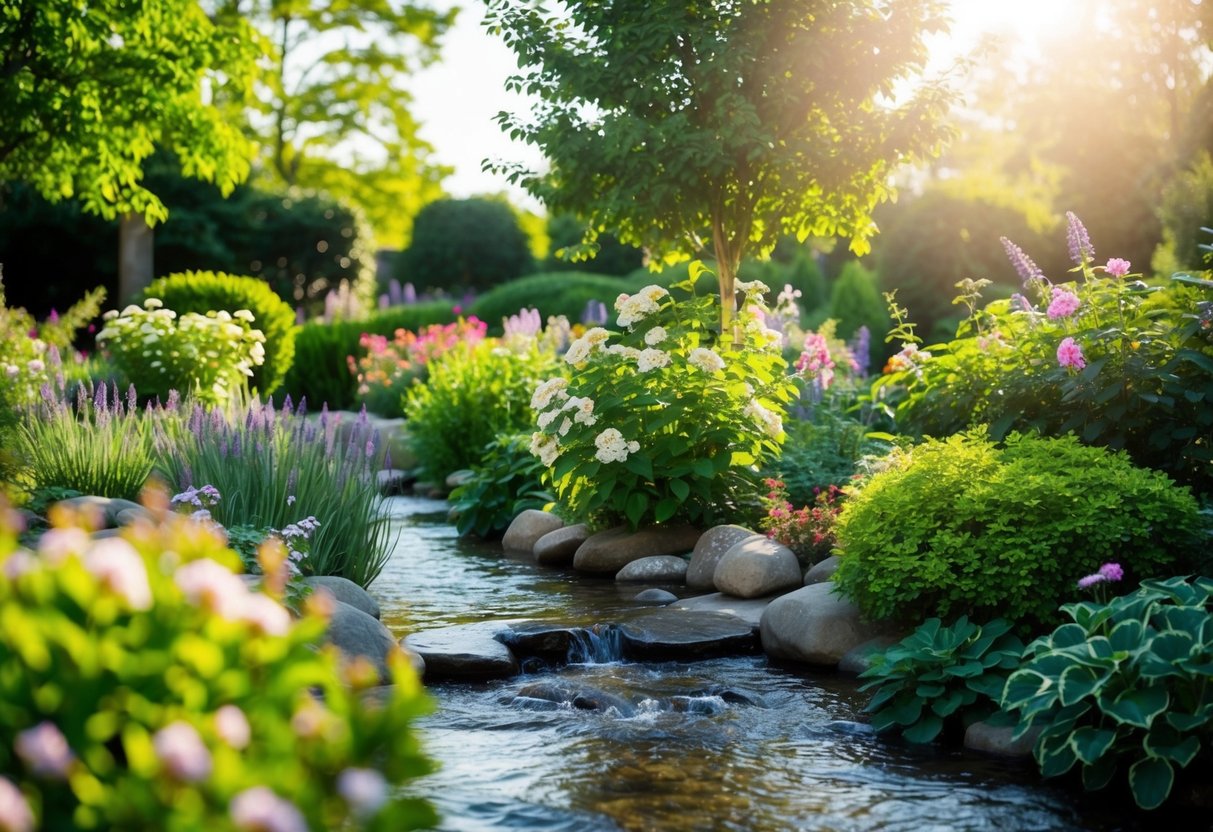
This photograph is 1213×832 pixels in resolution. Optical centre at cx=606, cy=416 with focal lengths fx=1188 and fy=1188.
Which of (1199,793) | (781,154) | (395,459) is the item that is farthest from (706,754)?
(395,459)

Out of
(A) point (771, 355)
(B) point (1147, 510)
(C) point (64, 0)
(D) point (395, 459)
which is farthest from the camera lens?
(D) point (395, 459)

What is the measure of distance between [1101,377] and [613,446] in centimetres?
282

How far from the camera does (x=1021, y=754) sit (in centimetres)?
445

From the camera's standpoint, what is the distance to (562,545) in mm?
8602

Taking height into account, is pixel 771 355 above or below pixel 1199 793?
above

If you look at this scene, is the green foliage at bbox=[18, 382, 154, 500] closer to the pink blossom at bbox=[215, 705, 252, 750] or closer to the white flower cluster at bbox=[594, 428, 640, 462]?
the white flower cluster at bbox=[594, 428, 640, 462]

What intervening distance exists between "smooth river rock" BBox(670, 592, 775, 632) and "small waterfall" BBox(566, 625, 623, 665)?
2.34 ft

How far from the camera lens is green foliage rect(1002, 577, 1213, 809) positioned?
383 cm

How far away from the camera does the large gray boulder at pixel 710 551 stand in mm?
7484

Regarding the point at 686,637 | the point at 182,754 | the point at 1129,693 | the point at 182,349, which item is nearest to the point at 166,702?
the point at 182,754

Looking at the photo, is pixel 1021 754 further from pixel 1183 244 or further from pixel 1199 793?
pixel 1183 244

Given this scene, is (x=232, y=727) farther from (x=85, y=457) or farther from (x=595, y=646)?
(x=85, y=457)

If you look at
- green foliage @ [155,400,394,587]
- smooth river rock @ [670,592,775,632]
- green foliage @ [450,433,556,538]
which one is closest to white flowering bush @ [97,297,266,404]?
green foliage @ [450,433,556,538]

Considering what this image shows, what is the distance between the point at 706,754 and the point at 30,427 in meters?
4.91
